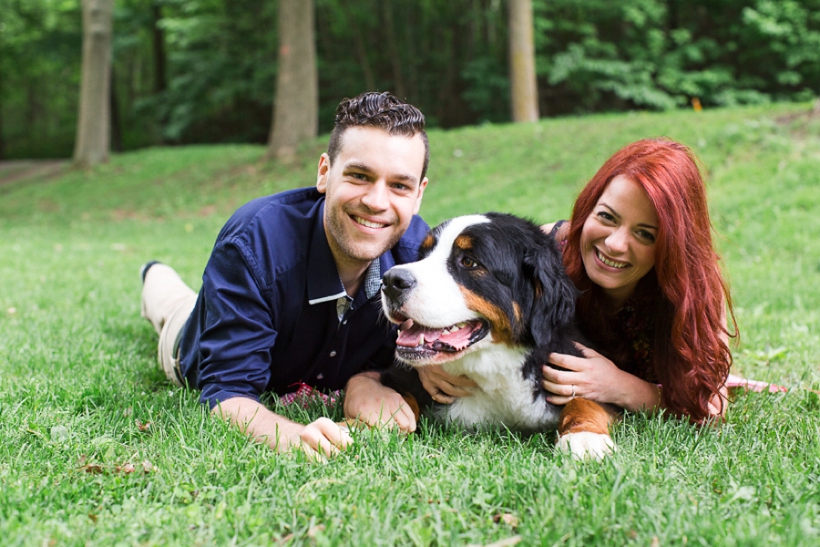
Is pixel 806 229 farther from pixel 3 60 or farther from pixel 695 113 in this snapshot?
pixel 3 60

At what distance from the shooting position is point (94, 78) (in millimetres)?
17406

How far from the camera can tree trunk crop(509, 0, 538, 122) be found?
1487 cm

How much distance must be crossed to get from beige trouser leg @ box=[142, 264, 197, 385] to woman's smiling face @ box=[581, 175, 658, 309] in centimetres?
221

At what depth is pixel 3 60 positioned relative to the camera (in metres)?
28.5

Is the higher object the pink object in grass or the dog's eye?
the dog's eye

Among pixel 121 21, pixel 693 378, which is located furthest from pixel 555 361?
pixel 121 21

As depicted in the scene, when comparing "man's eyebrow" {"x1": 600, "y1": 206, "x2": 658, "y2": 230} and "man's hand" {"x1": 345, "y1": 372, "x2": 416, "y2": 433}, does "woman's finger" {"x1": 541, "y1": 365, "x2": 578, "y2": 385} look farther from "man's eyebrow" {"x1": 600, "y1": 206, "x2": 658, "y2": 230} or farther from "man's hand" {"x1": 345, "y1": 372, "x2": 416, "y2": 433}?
"man's eyebrow" {"x1": 600, "y1": 206, "x2": 658, "y2": 230}

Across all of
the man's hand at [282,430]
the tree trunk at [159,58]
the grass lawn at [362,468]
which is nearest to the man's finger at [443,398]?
the grass lawn at [362,468]

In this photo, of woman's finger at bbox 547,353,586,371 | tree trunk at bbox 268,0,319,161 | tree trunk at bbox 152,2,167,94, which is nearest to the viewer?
woman's finger at bbox 547,353,586,371

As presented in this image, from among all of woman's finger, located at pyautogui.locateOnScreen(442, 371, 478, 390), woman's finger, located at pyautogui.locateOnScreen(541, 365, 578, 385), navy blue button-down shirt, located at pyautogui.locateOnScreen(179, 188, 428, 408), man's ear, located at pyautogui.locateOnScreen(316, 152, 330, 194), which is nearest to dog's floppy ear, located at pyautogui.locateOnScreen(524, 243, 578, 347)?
woman's finger, located at pyautogui.locateOnScreen(541, 365, 578, 385)

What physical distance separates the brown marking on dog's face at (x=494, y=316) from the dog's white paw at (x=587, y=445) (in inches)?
17.5

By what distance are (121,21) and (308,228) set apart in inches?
963

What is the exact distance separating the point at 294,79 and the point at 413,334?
42.4 ft

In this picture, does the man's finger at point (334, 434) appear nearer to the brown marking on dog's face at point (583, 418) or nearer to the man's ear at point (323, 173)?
the brown marking on dog's face at point (583, 418)
